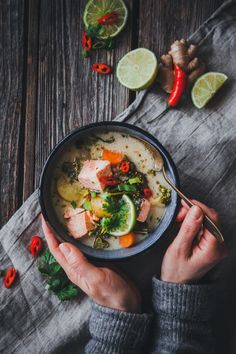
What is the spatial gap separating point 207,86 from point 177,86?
0.13 meters

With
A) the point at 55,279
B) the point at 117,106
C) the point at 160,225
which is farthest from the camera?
the point at 117,106

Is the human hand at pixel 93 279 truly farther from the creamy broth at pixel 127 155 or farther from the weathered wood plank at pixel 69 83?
the weathered wood plank at pixel 69 83

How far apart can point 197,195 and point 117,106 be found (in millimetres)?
533

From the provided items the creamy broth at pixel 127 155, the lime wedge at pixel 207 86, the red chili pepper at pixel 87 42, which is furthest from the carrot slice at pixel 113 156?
the red chili pepper at pixel 87 42

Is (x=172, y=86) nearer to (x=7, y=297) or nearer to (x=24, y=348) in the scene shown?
(x=7, y=297)

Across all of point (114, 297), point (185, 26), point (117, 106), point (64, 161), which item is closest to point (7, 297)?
point (114, 297)

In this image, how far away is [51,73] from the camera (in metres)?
2.32

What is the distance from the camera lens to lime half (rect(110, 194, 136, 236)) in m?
1.98

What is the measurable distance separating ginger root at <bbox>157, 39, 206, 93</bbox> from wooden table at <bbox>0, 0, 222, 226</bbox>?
10 centimetres

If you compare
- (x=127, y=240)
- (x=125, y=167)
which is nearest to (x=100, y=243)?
(x=127, y=240)

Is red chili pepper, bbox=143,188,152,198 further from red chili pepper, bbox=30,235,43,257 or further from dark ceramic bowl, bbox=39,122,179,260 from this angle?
red chili pepper, bbox=30,235,43,257

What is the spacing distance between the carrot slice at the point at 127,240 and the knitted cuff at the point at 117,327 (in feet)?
0.89

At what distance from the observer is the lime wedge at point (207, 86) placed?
2158 millimetres

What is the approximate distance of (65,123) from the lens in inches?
90.7
